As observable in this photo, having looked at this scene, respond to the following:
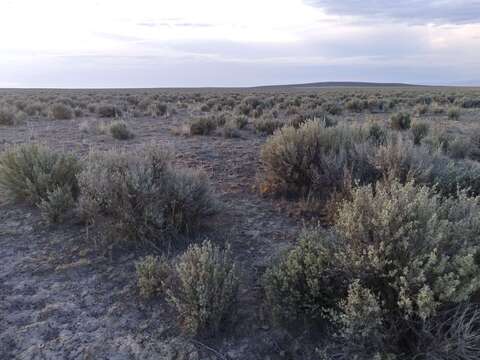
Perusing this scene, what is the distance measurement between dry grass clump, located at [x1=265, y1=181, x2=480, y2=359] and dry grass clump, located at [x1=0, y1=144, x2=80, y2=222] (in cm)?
337

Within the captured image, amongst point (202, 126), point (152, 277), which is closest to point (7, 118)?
point (202, 126)

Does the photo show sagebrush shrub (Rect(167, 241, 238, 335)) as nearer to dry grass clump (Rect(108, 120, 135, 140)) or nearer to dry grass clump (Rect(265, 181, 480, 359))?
dry grass clump (Rect(265, 181, 480, 359))

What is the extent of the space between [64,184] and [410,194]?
14.8 ft

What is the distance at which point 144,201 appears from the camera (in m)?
4.55

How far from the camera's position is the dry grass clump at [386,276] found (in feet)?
8.52

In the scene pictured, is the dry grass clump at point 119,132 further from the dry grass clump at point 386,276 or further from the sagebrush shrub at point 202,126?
the dry grass clump at point 386,276

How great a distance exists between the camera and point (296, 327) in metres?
3.13

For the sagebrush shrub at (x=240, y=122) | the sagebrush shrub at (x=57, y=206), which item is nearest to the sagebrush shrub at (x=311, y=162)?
the sagebrush shrub at (x=57, y=206)

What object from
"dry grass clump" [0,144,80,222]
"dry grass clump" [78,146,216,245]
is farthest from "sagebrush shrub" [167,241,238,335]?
"dry grass clump" [0,144,80,222]

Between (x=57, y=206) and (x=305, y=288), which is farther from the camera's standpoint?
(x=57, y=206)

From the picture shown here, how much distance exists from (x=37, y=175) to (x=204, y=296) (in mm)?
3708

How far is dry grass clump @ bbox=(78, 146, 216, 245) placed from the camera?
4.45 meters

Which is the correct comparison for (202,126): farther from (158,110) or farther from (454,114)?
(454,114)

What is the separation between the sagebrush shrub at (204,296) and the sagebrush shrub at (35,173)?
2.92 metres
